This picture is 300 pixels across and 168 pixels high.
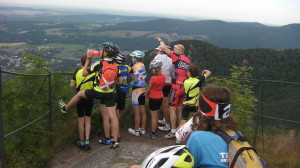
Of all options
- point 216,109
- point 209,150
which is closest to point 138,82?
point 216,109

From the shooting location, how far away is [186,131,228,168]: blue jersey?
6.24 ft

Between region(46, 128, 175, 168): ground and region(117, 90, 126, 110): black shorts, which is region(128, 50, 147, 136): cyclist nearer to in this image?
region(117, 90, 126, 110): black shorts

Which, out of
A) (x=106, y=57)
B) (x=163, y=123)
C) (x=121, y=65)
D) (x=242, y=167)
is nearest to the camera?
(x=242, y=167)

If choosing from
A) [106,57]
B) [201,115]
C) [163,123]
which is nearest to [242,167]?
[201,115]

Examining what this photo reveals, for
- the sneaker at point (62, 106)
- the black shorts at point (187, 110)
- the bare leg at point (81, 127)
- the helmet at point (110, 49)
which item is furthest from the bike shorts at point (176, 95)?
the sneaker at point (62, 106)

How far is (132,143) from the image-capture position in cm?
629

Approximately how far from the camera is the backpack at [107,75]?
5.26 m

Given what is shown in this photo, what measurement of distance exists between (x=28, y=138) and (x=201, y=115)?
3.79m

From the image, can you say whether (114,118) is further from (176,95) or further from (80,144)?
(176,95)

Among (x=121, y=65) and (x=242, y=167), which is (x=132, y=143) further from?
(x=242, y=167)

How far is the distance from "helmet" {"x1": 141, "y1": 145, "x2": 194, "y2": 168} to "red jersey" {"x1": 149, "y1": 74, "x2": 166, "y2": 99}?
13.9 ft

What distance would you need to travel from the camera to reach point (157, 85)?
6.17 m

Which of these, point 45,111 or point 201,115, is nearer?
point 201,115

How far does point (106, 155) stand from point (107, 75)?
150cm
